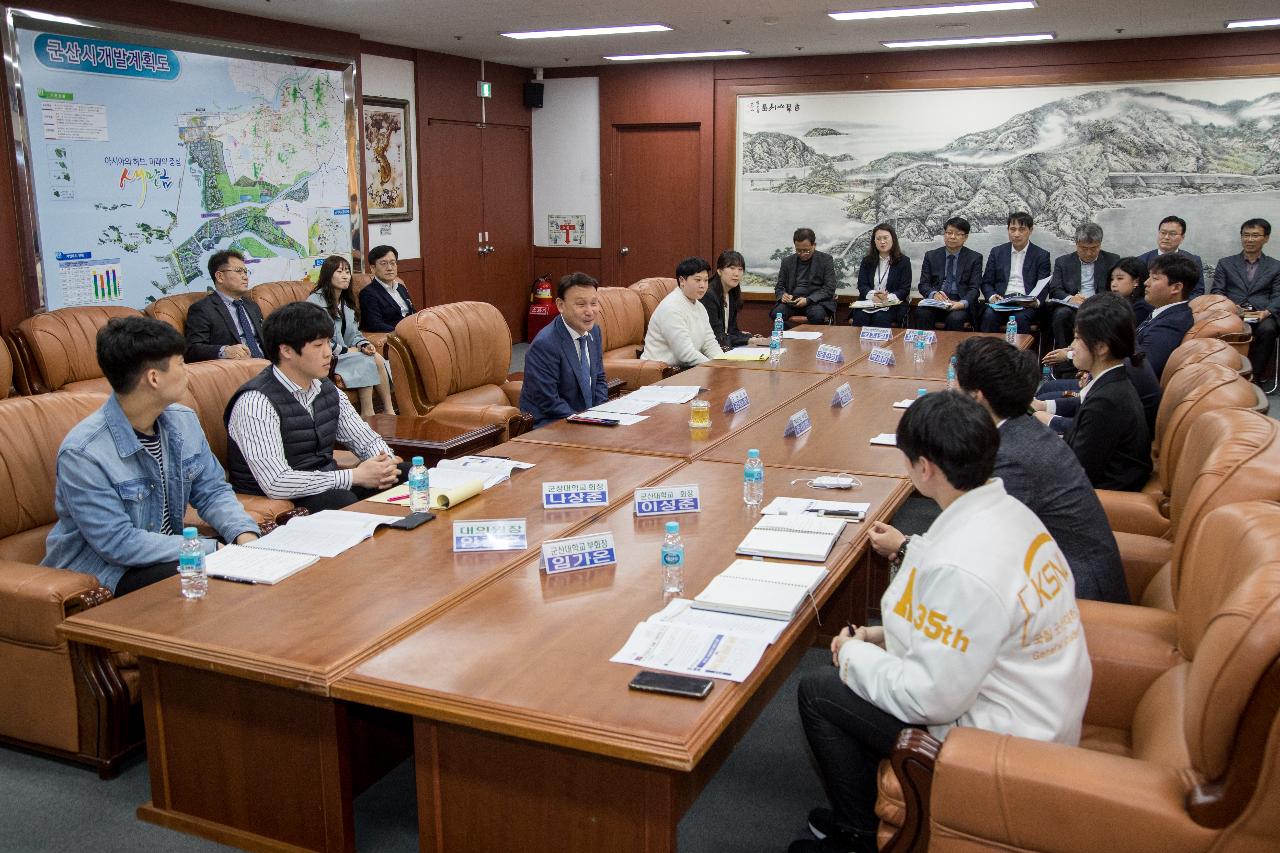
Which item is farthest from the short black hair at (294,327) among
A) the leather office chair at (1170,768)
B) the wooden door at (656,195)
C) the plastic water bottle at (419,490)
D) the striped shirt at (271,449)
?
the wooden door at (656,195)

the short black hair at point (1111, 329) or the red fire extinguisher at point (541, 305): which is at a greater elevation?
the short black hair at point (1111, 329)

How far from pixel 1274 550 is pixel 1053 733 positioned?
53cm

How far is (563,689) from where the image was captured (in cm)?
210

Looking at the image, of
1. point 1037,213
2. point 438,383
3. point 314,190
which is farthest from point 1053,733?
point 1037,213

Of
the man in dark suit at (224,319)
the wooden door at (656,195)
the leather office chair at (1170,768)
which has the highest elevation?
the wooden door at (656,195)

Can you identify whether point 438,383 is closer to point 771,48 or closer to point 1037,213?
point 771,48

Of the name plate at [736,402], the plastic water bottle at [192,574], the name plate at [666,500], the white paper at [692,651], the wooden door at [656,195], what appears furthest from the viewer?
the wooden door at [656,195]

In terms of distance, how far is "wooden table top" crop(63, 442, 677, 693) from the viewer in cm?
227

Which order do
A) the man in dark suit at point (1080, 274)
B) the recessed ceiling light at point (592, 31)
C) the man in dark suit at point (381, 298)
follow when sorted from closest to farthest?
the man in dark suit at point (381, 298) < the recessed ceiling light at point (592, 31) < the man in dark suit at point (1080, 274)

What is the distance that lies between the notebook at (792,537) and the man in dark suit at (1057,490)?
19.1 inches

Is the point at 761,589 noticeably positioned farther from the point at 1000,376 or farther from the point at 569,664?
the point at 1000,376

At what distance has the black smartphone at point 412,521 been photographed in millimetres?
3074

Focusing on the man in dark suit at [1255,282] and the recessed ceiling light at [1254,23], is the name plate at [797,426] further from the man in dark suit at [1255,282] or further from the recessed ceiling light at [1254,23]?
the recessed ceiling light at [1254,23]

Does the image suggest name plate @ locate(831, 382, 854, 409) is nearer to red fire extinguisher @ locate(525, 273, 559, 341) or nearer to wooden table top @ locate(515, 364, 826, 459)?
wooden table top @ locate(515, 364, 826, 459)
